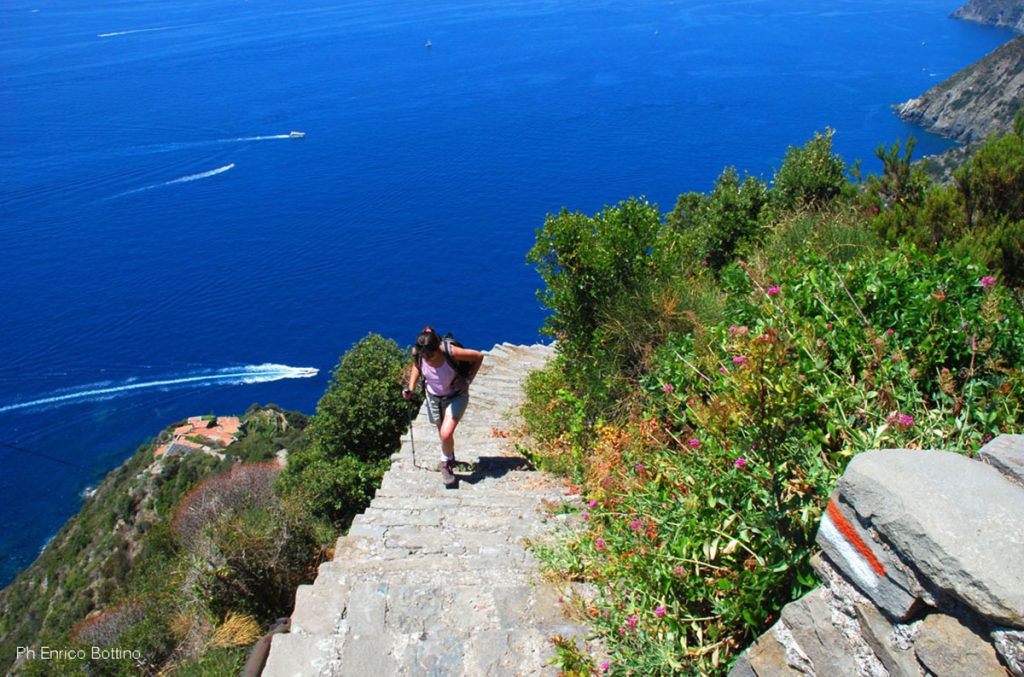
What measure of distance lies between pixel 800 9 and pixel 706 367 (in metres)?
140

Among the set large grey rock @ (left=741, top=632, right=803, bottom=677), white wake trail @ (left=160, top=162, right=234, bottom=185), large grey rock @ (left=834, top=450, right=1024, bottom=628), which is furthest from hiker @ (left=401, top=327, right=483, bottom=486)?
white wake trail @ (left=160, top=162, right=234, bottom=185)

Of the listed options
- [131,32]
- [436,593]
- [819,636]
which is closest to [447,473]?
[436,593]

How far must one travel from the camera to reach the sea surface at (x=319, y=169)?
4994cm

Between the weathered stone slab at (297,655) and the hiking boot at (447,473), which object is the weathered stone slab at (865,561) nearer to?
the weathered stone slab at (297,655)

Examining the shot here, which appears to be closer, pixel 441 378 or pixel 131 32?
pixel 441 378

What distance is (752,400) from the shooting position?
404cm

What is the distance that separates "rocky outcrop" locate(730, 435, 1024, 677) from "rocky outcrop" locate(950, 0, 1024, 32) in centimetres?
14643

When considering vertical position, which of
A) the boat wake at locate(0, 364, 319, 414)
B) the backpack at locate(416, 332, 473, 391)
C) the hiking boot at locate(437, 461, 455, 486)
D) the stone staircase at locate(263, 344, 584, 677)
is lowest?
the boat wake at locate(0, 364, 319, 414)

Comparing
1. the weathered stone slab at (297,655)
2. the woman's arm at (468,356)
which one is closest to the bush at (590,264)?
the woman's arm at (468,356)

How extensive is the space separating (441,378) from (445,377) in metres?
0.04

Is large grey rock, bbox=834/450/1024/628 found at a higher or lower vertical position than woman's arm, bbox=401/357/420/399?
higher

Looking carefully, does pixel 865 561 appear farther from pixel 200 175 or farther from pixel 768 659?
pixel 200 175

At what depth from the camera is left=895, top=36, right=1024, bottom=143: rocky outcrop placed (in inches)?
2953

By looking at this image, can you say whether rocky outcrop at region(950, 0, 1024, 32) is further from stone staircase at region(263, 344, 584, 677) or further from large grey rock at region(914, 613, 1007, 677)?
large grey rock at region(914, 613, 1007, 677)
